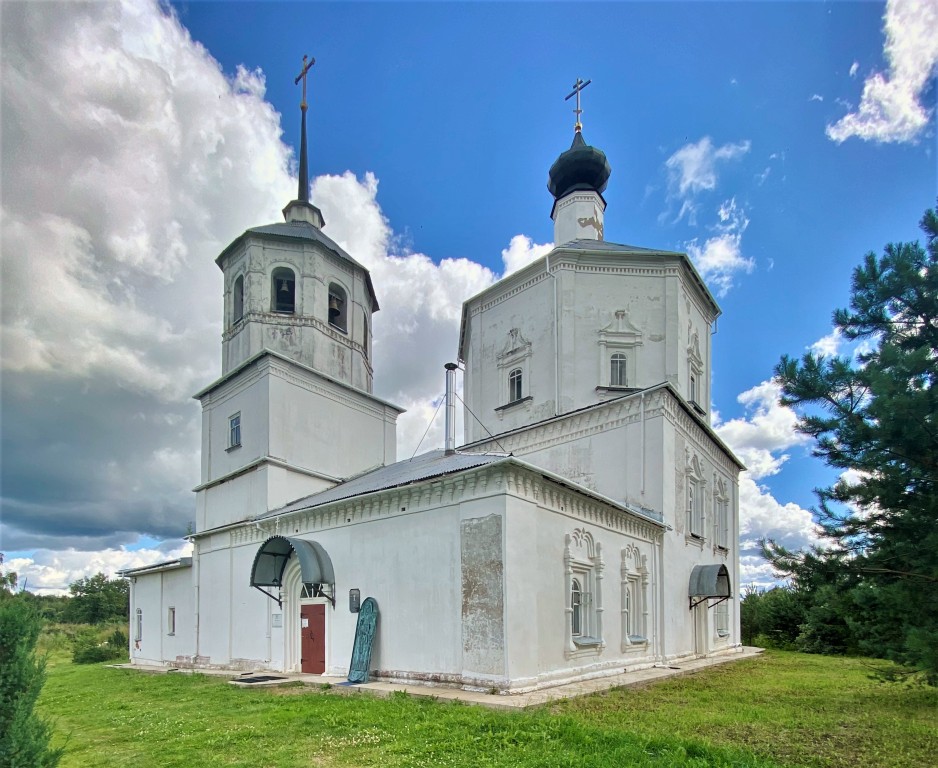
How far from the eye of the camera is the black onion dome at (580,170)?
22234 millimetres

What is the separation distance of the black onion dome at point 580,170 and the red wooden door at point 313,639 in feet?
54.2

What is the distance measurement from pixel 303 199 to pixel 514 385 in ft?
33.1

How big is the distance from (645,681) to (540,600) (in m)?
3.00

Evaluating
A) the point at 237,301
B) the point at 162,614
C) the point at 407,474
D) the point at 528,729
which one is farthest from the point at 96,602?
the point at 528,729

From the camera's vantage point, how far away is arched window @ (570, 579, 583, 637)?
41.8 ft

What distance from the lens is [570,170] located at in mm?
22438

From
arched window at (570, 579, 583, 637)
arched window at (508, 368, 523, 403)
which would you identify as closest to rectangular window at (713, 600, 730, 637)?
arched window at (570, 579, 583, 637)

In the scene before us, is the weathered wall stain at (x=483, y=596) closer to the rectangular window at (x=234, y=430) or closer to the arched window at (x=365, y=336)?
the rectangular window at (x=234, y=430)

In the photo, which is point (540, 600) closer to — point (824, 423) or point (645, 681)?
point (645, 681)

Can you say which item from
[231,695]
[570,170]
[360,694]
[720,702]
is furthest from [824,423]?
[570,170]

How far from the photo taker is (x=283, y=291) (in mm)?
20078

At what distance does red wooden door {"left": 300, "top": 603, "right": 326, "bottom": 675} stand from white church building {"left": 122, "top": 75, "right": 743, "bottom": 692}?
0.17ft

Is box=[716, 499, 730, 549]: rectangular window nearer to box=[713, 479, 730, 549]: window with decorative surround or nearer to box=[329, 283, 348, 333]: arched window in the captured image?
box=[713, 479, 730, 549]: window with decorative surround

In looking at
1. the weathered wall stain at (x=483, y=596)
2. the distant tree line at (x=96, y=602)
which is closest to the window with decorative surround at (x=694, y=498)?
the weathered wall stain at (x=483, y=596)
